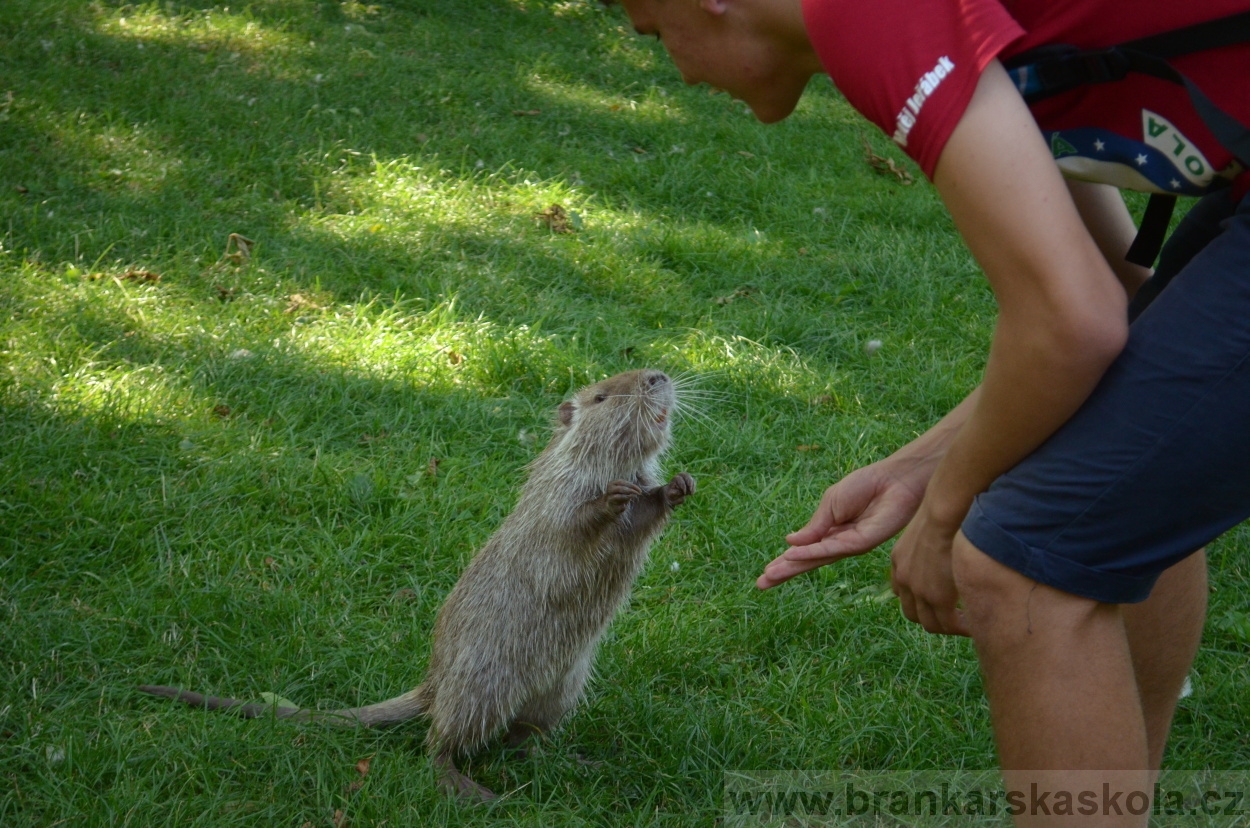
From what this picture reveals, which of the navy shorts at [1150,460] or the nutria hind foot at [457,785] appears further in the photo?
the nutria hind foot at [457,785]

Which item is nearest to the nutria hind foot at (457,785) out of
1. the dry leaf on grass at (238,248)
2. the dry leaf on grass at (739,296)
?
the dry leaf on grass at (739,296)

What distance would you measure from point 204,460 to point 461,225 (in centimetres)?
211

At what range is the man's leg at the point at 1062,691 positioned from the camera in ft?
5.35

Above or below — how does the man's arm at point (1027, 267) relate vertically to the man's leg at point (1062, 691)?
above

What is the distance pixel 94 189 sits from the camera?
5.25 m

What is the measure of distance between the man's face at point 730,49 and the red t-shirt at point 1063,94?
259 millimetres

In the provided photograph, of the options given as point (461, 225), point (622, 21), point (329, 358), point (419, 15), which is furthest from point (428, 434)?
point (622, 21)

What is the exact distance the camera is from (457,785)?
2.61 meters

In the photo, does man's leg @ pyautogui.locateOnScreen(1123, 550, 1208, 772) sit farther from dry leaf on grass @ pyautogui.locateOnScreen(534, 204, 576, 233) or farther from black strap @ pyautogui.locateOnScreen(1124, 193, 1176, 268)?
dry leaf on grass @ pyautogui.locateOnScreen(534, 204, 576, 233)

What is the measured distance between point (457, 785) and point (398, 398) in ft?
5.85

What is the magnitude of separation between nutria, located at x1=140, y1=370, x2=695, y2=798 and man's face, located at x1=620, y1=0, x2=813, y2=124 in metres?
1.21

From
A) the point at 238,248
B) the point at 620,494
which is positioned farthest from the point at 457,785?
the point at 238,248

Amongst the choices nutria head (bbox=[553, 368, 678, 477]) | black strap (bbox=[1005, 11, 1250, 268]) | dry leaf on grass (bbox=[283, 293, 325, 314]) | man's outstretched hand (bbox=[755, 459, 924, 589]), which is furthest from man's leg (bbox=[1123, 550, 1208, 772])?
dry leaf on grass (bbox=[283, 293, 325, 314])

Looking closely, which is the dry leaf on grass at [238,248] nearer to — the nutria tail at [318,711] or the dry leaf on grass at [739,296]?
the dry leaf on grass at [739,296]
